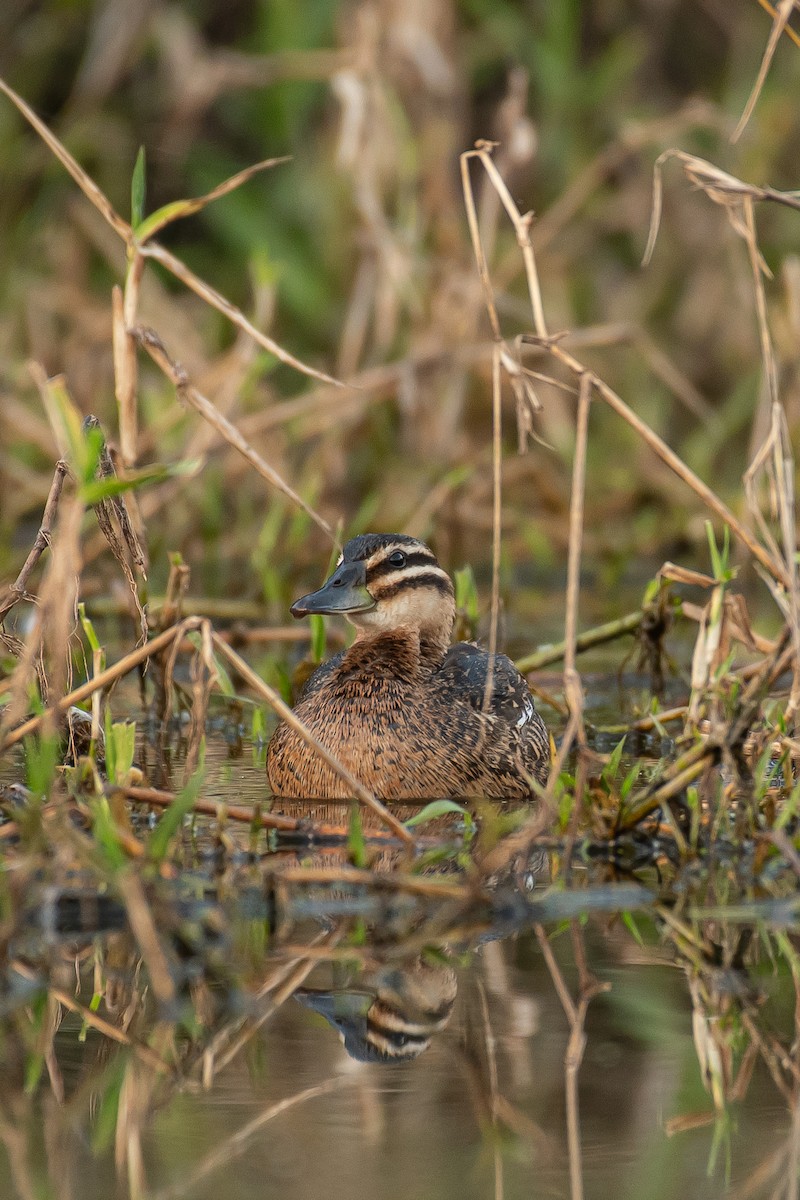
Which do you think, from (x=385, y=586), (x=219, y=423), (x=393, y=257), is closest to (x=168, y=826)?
(x=219, y=423)

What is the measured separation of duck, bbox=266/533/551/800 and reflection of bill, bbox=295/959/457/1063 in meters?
1.76

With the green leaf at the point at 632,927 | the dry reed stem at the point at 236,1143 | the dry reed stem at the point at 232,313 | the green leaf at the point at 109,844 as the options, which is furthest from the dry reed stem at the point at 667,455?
the dry reed stem at the point at 236,1143

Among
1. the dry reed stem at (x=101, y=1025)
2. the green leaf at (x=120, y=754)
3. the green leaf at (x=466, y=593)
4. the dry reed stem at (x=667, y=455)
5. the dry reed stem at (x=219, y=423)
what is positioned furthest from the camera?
the green leaf at (x=466, y=593)

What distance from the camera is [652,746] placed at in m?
6.29

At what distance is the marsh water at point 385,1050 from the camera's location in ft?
10.6

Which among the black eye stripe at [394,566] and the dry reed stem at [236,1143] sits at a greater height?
the black eye stripe at [394,566]

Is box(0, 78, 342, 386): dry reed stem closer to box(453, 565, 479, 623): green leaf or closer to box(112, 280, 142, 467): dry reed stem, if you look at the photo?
box(112, 280, 142, 467): dry reed stem

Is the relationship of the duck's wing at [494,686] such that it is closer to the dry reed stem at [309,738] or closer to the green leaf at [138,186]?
the dry reed stem at [309,738]

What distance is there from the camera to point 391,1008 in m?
3.86

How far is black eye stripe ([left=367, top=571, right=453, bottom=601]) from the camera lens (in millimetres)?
6254

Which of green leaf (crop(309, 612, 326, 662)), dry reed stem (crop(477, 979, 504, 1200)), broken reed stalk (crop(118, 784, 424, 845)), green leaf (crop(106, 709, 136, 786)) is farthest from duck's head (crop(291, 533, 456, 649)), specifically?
dry reed stem (crop(477, 979, 504, 1200))

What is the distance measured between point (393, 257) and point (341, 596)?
3.88 meters

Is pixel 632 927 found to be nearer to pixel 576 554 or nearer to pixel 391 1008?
pixel 391 1008

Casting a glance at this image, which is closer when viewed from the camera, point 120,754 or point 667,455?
point 120,754
